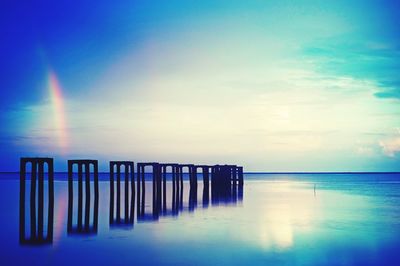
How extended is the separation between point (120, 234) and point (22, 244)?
3.12 m

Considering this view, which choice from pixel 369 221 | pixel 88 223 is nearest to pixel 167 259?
pixel 88 223

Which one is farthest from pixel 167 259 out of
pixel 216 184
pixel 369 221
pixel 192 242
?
pixel 216 184

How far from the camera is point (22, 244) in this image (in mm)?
14570

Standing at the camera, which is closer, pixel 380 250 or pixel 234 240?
pixel 380 250

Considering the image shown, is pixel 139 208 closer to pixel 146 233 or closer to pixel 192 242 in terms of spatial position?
pixel 146 233

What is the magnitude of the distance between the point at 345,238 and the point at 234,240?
359 cm

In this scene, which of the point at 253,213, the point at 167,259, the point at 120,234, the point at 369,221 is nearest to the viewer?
the point at 167,259

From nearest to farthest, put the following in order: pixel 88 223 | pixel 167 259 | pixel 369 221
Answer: pixel 167 259 → pixel 88 223 → pixel 369 221

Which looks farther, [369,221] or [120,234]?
[369,221]

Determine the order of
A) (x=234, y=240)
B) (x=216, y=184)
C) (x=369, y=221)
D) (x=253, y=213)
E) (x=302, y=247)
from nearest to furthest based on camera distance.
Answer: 1. (x=302, y=247)
2. (x=234, y=240)
3. (x=369, y=221)
4. (x=253, y=213)
5. (x=216, y=184)

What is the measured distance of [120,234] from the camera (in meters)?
16.3

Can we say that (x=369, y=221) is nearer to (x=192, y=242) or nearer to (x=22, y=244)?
(x=192, y=242)

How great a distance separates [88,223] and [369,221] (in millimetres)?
11436

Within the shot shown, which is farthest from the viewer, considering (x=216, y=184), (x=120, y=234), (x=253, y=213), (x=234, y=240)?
(x=216, y=184)
